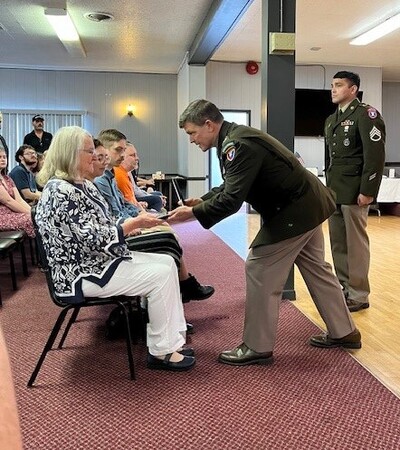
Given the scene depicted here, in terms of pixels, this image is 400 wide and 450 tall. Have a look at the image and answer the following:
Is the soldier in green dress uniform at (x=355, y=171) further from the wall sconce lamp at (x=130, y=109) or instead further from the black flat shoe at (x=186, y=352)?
the wall sconce lamp at (x=130, y=109)

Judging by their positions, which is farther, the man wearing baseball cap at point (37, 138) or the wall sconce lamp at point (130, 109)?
the wall sconce lamp at point (130, 109)

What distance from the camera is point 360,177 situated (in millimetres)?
3268

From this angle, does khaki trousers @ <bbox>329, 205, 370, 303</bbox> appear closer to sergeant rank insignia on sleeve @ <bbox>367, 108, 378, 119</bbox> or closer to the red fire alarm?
sergeant rank insignia on sleeve @ <bbox>367, 108, 378, 119</bbox>

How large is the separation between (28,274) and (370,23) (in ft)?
18.2

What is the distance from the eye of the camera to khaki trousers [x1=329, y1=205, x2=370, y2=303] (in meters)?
3.28

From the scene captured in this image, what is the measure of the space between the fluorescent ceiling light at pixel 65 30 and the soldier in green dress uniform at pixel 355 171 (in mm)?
3928

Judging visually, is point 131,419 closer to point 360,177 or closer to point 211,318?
point 211,318

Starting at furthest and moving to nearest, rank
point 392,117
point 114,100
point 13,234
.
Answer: point 392,117
point 114,100
point 13,234

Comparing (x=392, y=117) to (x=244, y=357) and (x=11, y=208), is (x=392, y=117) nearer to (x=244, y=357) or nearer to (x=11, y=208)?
(x=11, y=208)

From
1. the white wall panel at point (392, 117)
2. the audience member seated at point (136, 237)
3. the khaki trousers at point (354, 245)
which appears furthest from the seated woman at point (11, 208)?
the white wall panel at point (392, 117)

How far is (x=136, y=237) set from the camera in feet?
9.52

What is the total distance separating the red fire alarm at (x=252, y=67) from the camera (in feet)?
30.6

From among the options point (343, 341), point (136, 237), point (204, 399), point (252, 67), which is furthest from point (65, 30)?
point (204, 399)

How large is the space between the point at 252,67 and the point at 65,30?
154 inches
